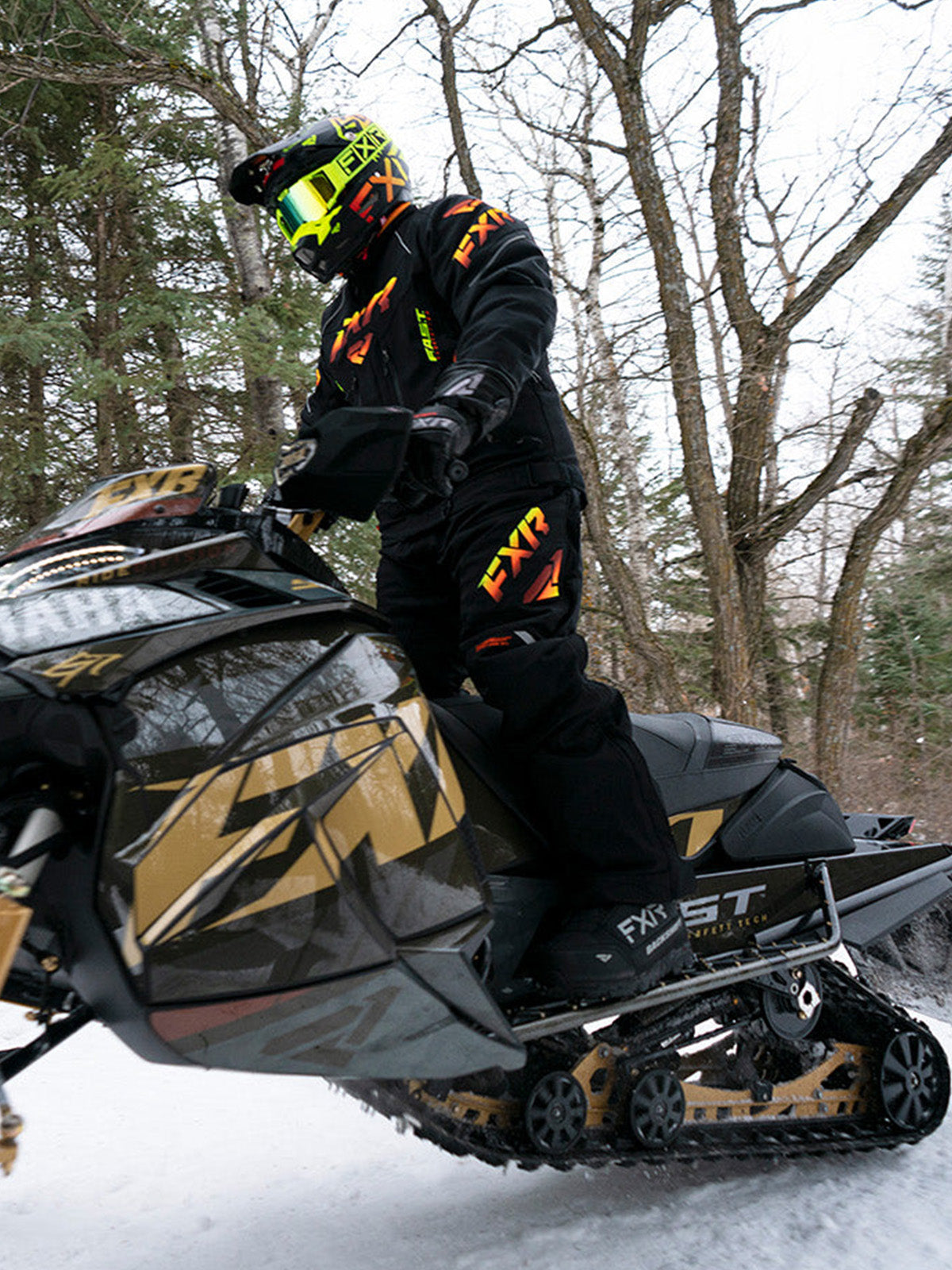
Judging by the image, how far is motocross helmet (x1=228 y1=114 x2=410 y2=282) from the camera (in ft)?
6.69

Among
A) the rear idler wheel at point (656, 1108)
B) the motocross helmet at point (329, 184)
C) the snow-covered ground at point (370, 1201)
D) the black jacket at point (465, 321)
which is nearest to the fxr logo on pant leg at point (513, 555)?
the black jacket at point (465, 321)

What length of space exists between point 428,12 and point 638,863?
1049 centimetres

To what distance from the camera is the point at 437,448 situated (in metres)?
1.66

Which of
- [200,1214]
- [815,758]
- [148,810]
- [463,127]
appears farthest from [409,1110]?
[463,127]

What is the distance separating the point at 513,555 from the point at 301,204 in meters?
0.85

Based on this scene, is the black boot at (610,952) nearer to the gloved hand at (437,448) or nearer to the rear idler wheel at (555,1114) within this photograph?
the rear idler wheel at (555,1114)

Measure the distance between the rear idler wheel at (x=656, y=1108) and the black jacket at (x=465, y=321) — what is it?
130cm

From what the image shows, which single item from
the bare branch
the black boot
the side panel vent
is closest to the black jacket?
the side panel vent

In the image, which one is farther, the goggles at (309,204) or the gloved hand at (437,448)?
the goggles at (309,204)

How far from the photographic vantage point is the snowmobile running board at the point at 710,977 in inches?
72.4

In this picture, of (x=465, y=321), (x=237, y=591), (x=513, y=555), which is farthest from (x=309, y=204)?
(x=237, y=591)

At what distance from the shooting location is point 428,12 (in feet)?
33.0

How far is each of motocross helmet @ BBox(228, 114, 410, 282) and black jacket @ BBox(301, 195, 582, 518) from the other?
69 millimetres

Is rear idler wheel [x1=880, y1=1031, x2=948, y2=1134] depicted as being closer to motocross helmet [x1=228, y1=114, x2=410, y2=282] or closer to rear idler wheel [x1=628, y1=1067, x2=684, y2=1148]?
rear idler wheel [x1=628, y1=1067, x2=684, y2=1148]
